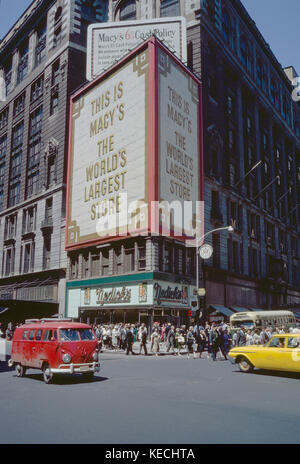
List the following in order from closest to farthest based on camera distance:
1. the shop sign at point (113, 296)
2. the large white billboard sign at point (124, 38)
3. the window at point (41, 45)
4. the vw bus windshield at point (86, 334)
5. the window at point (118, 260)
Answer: the vw bus windshield at point (86, 334) → the shop sign at point (113, 296) → the window at point (118, 260) → the large white billboard sign at point (124, 38) → the window at point (41, 45)

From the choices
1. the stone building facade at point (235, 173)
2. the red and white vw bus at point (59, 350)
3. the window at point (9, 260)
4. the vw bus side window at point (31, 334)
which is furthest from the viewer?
the window at point (9, 260)

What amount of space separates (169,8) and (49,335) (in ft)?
168

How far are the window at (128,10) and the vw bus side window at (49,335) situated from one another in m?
53.6

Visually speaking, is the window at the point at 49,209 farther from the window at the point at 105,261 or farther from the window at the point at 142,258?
the window at the point at 142,258

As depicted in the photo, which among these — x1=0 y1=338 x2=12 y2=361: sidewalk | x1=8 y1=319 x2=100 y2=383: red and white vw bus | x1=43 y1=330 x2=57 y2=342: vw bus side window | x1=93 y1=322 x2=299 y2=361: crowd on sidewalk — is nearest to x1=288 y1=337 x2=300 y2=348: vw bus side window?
x1=8 y1=319 x2=100 y2=383: red and white vw bus

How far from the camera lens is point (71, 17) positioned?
55.2 m

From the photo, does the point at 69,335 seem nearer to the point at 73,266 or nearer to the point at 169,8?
the point at 73,266

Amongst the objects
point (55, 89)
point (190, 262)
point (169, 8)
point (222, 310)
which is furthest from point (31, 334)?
point (169, 8)

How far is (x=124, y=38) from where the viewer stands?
48594mm

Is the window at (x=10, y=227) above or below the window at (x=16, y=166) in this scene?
below

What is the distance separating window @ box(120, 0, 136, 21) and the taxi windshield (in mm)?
53445

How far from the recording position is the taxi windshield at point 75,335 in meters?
15.1

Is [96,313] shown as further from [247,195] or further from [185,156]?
[247,195]

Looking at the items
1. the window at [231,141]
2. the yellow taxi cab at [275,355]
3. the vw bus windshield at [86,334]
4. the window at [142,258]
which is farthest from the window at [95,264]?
the vw bus windshield at [86,334]
